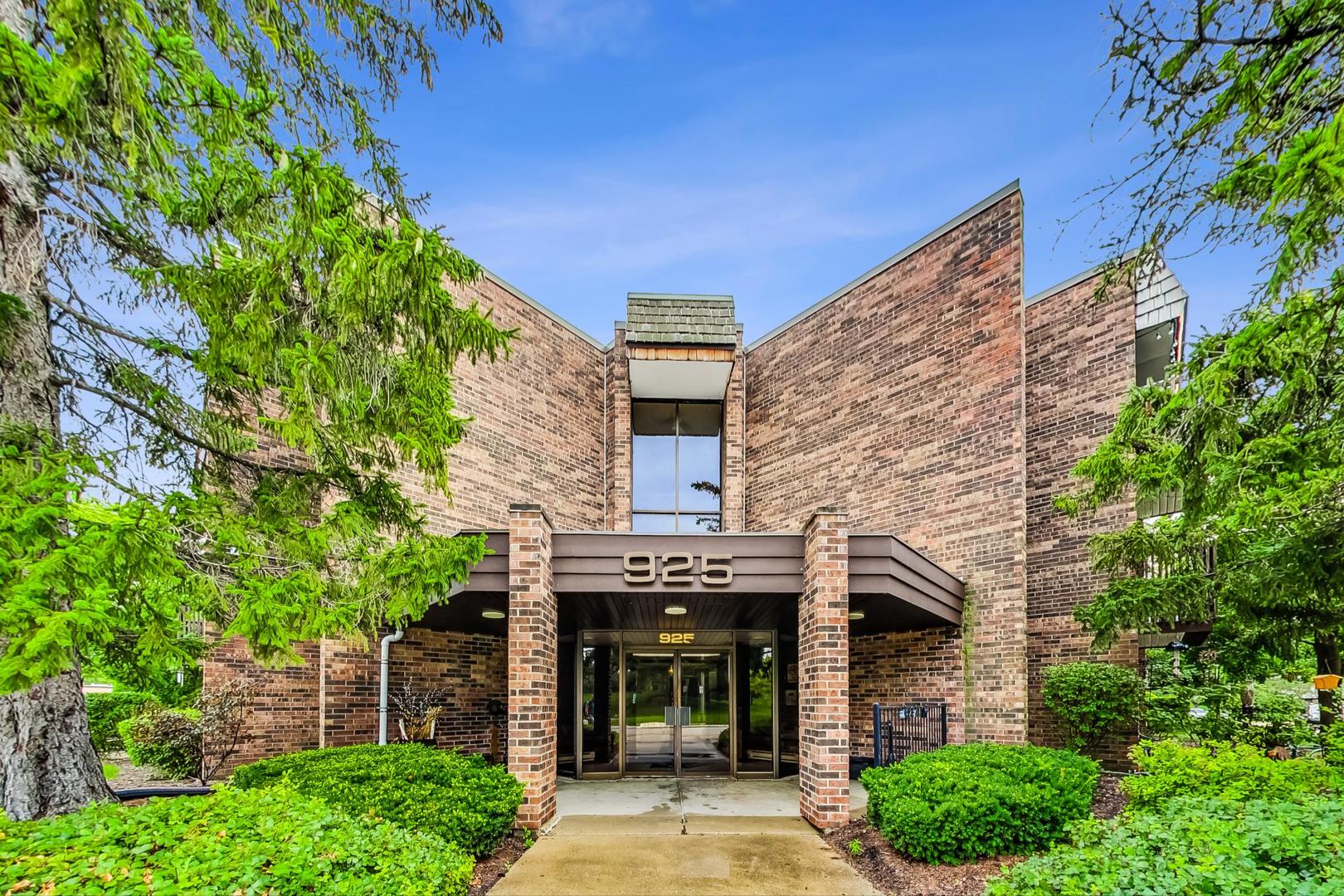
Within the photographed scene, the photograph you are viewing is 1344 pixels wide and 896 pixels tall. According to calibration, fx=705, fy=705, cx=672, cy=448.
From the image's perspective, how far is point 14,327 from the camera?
4.47 m

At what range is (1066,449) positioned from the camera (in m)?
11.1

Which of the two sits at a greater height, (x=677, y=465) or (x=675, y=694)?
(x=677, y=465)

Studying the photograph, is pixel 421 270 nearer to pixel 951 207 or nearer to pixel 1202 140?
pixel 1202 140

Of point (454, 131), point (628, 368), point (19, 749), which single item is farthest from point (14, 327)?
point (628, 368)

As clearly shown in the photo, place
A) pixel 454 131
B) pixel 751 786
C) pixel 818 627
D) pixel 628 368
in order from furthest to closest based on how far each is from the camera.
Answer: pixel 628 368
pixel 751 786
pixel 454 131
pixel 818 627

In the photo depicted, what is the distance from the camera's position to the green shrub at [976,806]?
5.89 metres

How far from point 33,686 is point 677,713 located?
8392mm

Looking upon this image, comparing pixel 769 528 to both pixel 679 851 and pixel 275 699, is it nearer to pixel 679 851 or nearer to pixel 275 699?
pixel 679 851

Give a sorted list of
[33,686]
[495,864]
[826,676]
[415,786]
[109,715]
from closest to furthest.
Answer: [33,686] < [415,786] < [495,864] < [826,676] < [109,715]

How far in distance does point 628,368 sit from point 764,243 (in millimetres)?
4455

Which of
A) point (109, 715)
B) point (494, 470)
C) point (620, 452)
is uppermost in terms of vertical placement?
point (620, 452)

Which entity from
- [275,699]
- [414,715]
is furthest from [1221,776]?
[275,699]

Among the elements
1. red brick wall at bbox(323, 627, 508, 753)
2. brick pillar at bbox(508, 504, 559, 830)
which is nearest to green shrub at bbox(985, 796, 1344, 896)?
brick pillar at bbox(508, 504, 559, 830)

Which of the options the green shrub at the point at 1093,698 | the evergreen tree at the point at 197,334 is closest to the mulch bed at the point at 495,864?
the evergreen tree at the point at 197,334
